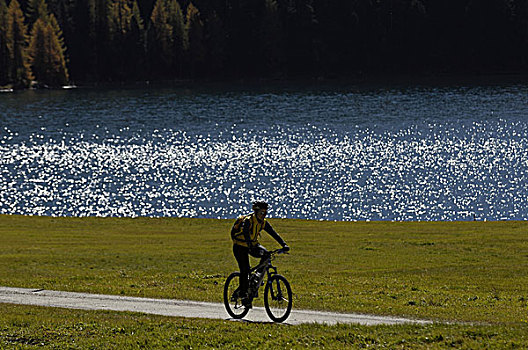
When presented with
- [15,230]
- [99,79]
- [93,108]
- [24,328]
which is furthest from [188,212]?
[99,79]

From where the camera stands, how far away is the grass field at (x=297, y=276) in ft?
49.4

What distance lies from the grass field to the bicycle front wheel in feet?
1.86

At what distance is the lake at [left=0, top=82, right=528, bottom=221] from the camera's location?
49.8 metres

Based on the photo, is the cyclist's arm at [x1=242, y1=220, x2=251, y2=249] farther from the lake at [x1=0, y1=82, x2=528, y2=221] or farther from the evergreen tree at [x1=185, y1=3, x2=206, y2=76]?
the evergreen tree at [x1=185, y1=3, x2=206, y2=76]

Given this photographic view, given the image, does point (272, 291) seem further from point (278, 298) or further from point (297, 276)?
point (297, 276)

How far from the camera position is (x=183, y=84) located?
527ft

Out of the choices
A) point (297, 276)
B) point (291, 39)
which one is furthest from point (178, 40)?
point (297, 276)

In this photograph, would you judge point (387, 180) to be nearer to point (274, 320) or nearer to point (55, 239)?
point (55, 239)

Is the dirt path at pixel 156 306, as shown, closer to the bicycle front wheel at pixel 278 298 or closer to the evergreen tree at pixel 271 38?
the bicycle front wheel at pixel 278 298

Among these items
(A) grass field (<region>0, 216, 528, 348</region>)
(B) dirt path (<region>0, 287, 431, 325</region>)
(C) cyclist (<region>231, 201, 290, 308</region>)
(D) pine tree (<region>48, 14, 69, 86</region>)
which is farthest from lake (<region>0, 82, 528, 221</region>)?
(D) pine tree (<region>48, 14, 69, 86</region>)

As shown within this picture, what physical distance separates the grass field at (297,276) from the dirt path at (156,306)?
27.7 inches

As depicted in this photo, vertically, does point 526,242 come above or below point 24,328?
below

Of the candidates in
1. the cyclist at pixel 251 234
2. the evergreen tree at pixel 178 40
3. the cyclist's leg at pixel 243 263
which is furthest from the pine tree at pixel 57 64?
the cyclist at pixel 251 234

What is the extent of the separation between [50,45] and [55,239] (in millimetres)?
130103
